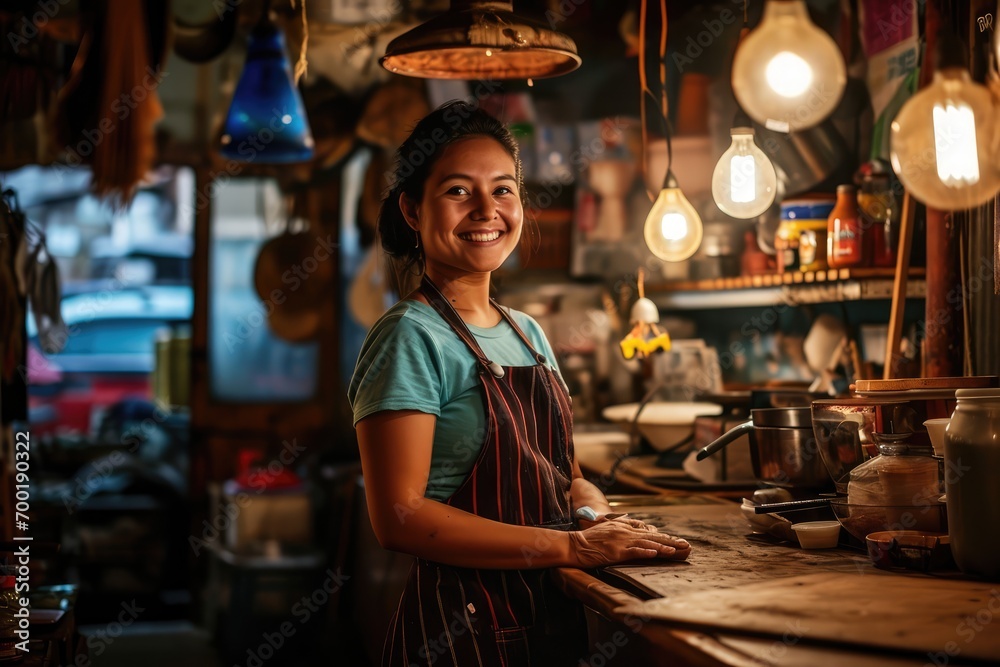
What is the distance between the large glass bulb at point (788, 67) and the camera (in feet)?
6.33

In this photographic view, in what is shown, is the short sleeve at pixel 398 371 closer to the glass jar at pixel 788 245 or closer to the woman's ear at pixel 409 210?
the woman's ear at pixel 409 210

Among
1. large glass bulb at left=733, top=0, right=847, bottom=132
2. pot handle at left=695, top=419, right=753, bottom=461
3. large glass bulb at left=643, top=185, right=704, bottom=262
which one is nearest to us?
large glass bulb at left=733, top=0, right=847, bottom=132

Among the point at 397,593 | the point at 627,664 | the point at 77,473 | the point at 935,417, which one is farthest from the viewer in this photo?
the point at 77,473

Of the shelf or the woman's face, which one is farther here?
the shelf

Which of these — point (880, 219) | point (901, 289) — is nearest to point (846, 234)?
point (880, 219)

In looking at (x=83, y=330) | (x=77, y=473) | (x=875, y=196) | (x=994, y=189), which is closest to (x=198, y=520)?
(x=77, y=473)

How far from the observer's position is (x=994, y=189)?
1.76m

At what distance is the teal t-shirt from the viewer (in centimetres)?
213

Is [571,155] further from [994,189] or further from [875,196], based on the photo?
[994,189]

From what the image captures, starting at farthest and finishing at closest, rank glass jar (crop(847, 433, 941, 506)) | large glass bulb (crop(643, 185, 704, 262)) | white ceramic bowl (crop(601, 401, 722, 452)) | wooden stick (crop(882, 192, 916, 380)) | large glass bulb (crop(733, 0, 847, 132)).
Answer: white ceramic bowl (crop(601, 401, 722, 452)) → large glass bulb (crop(643, 185, 704, 262)) → wooden stick (crop(882, 192, 916, 380)) → glass jar (crop(847, 433, 941, 506)) → large glass bulb (crop(733, 0, 847, 132))

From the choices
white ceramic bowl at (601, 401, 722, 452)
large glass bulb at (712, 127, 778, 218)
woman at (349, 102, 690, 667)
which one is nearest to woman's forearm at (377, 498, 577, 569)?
woman at (349, 102, 690, 667)

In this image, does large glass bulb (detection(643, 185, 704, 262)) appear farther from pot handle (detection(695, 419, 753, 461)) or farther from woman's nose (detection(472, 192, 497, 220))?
woman's nose (detection(472, 192, 497, 220))

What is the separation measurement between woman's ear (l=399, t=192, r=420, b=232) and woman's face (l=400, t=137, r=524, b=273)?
0.07 metres

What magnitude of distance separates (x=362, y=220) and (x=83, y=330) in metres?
2.02
